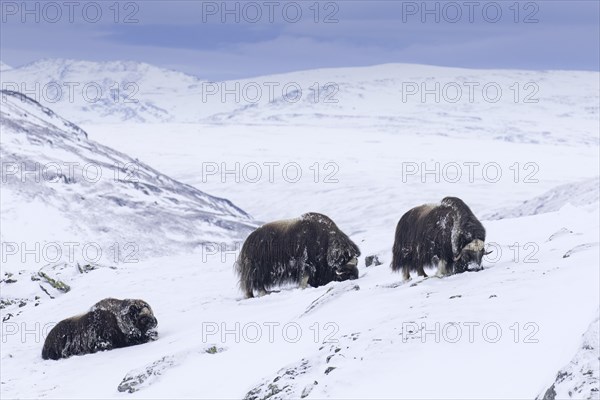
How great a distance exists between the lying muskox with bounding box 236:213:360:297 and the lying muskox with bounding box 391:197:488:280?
1943 mm

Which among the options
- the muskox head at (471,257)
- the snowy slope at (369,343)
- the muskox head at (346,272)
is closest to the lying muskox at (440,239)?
the muskox head at (471,257)

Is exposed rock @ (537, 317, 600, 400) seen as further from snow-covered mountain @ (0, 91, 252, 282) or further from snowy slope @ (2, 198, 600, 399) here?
snow-covered mountain @ (0, 91, 252, 282)

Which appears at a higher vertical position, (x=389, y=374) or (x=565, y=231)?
(x=565, y=231)

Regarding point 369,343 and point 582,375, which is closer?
point 582,375

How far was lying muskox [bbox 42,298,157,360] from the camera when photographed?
55.6ft

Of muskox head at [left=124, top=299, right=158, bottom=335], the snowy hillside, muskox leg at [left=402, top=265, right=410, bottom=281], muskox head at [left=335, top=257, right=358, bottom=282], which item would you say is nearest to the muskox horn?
muskox leg at [left=402, top=265, right=410, bottom=281]

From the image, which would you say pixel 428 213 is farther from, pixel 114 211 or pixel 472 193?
pixel 472 193

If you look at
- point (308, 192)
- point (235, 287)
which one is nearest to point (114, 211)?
point (308, 192)

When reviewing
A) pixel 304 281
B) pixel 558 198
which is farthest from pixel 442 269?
pixel 558 198

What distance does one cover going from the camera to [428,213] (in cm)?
1625

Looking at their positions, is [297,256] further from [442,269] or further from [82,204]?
[82,204]

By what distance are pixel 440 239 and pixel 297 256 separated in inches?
155

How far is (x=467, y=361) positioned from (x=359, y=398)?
128 centimetres

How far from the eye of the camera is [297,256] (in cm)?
1856
